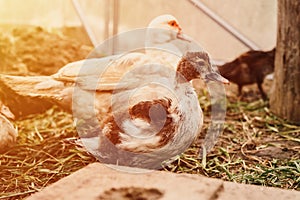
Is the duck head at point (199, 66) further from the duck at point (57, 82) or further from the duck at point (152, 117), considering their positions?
the duck at point (57, 82)

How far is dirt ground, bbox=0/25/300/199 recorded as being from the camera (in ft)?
8.78

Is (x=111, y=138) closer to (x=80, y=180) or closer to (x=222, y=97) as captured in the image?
(x=80, y=180)

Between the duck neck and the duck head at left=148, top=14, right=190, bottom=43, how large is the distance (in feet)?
2.71

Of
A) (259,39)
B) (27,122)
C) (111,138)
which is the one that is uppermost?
(259,39)

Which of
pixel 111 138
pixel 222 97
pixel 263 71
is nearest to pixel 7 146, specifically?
pixel 111 138

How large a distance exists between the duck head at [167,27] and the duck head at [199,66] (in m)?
0.83

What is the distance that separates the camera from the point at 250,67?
3768 millimetres

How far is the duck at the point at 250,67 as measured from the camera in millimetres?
3723

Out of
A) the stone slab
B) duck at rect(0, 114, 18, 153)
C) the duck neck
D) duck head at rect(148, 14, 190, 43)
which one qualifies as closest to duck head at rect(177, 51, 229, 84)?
the duck neck

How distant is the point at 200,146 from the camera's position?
2.75 meters

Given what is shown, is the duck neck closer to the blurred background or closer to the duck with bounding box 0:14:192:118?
the duck with bounding box 0:14:192:118

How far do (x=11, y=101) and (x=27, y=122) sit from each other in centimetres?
22

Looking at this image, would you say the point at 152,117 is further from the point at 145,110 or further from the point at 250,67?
the point at 250,67

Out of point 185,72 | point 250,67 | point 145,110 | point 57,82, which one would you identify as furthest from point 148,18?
point 145,110
